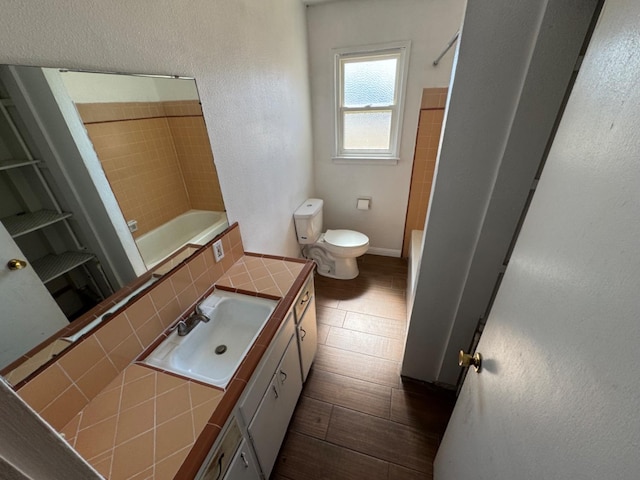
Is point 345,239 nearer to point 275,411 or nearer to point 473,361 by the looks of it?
point 275,411

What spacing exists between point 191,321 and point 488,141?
1.43 meters

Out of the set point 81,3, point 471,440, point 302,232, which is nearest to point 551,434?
point 471,440

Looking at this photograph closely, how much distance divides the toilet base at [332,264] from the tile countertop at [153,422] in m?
1.72

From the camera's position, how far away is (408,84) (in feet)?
7.52

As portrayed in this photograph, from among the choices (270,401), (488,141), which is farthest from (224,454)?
(488,141)

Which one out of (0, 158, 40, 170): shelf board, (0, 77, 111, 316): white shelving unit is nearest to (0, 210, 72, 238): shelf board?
(0, 77, 111, 316): white shelving unit

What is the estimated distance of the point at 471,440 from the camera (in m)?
0.81

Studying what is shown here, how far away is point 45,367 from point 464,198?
1560mm

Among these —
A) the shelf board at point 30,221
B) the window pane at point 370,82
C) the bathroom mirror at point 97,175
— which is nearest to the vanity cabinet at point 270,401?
the bathroom mirror at point 97,175

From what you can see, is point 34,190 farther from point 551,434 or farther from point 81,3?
point 551,434

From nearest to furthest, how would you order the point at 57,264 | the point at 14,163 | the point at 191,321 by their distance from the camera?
the point at 14,163, the point at 57,264, the point at 191,321

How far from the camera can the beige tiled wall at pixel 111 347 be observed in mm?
750

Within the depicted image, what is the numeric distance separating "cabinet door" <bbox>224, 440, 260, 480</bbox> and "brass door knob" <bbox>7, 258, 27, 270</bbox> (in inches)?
34.3

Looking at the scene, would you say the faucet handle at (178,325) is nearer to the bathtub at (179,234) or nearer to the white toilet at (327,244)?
the bathtub at (179,234)
